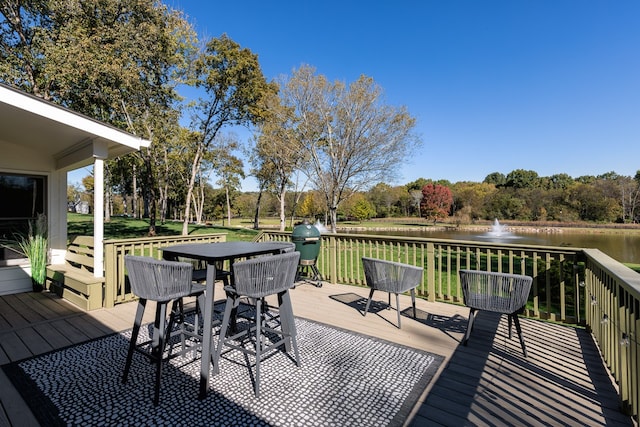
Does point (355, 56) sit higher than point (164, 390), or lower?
higher

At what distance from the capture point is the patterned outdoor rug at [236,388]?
1.94 meters

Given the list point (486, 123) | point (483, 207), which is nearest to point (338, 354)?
point (486, 123)

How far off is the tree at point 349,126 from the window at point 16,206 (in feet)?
34.5

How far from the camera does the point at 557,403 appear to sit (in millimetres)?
2086

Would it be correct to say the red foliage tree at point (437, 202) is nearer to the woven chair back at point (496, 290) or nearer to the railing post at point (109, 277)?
the woven chair back at point (496, 290)

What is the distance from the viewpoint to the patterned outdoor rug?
1.94 meters

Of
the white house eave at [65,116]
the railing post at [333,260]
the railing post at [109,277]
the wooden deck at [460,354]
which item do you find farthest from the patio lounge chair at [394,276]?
the white house eave at [65,116]

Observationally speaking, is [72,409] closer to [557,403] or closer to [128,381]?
[128,381]

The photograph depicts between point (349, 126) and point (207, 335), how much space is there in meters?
12.6

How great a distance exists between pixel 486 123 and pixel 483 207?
80.7 ft

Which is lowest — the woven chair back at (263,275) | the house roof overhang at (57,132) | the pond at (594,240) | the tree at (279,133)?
the pond at (594,240)

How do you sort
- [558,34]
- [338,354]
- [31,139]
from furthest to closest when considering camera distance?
[558,34] → [31,139] → [338,354]

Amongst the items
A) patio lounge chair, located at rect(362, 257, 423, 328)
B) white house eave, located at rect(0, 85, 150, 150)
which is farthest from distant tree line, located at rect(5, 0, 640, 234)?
patio lounge chair, located at rect(362, 257, 423, 328)

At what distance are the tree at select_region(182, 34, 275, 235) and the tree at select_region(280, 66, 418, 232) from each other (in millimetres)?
1636
